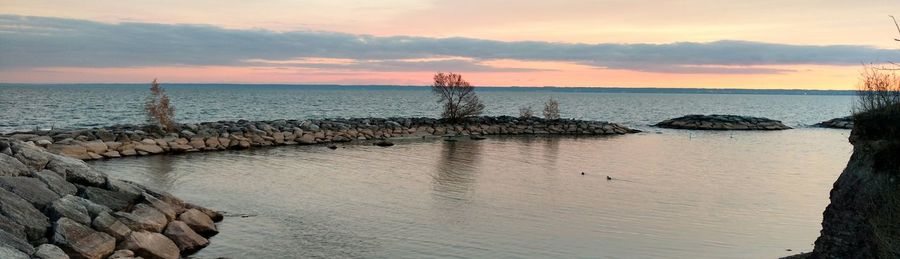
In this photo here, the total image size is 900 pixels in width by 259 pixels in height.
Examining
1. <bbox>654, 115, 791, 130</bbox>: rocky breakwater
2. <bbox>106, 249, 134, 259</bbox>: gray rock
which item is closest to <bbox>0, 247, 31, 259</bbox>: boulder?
<bbox>106, 249, 134, 259</bbox>: gray rock

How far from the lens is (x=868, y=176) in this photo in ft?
30.5

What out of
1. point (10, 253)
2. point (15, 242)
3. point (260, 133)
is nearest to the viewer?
point (10, 253)

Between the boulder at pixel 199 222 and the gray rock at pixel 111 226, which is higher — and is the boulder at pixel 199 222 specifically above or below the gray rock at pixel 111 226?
below

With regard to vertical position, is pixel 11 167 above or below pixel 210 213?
above

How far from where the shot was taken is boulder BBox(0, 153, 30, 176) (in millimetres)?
12873

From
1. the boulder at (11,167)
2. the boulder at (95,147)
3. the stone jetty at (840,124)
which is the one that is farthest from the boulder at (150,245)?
the stone jetty at (840,124)

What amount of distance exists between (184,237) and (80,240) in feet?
6.86

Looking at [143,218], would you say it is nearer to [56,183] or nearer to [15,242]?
[56,183]

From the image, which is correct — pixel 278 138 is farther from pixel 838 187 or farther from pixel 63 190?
pixel 838 187

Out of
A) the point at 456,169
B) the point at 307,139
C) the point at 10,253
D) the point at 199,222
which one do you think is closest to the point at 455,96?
the point at 307,139

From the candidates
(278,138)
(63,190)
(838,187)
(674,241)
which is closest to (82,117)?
(278,138)

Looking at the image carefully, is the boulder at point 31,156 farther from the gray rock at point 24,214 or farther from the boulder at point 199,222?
the boulder at point 199,222

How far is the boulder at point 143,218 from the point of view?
12.6 m

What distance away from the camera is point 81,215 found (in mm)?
11930
